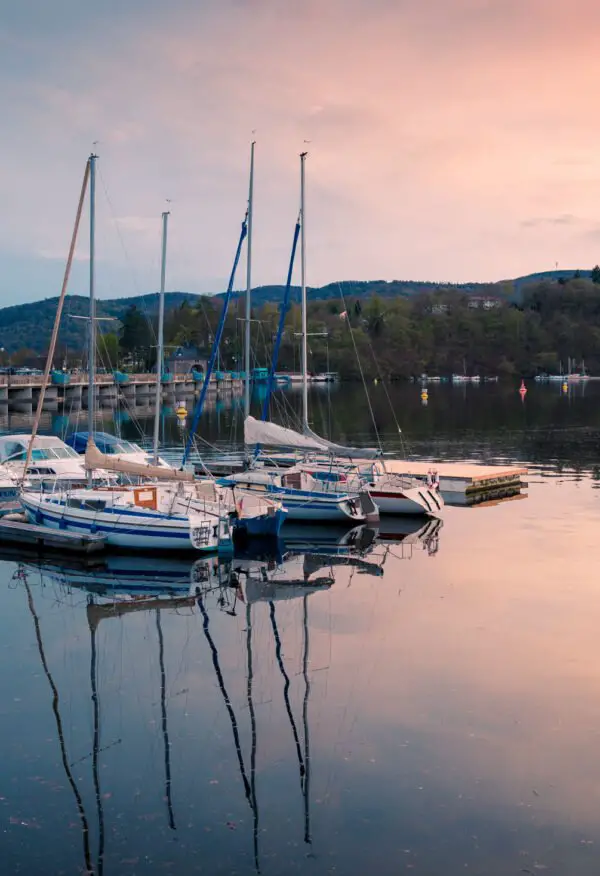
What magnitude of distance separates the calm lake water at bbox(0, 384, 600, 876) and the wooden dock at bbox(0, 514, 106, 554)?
0.87 meters

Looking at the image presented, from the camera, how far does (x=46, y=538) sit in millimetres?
28172

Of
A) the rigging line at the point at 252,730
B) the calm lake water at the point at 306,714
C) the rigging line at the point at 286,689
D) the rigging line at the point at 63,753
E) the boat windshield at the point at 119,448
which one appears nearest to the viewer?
the rigging line at the point at 63,753

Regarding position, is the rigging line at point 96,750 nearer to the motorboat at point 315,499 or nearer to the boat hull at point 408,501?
the motorboat at point 315,499

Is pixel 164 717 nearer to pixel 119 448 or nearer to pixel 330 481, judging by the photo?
pixel 330 481

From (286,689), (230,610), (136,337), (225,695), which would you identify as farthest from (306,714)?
(136,337)

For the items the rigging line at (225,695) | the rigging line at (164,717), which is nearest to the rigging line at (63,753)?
the rigging line at (164,717)

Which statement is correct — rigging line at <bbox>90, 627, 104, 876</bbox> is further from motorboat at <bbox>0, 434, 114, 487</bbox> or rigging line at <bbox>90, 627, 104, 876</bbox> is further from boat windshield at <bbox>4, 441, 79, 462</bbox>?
boat windshield at <bbox>4, 441, 79, 462</bbox>

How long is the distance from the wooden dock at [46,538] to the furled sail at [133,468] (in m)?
2.70

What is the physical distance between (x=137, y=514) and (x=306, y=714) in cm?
1297

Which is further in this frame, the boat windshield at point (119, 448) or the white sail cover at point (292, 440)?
the boat windshield at point (119, 448)

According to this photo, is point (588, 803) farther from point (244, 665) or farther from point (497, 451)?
point (497, 451)

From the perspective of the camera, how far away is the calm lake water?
11.6 m

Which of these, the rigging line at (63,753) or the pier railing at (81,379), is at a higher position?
the pier railing at (81,379)

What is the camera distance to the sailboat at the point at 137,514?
26750 millimetres
